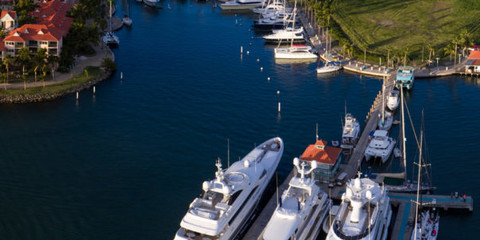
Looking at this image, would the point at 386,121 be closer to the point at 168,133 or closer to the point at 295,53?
the point at 168,133

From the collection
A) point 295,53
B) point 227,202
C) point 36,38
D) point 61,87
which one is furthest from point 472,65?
point 36,38

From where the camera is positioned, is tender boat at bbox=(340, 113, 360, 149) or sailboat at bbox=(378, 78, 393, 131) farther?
sailboat at bbox=(378, 78, 393, 131)

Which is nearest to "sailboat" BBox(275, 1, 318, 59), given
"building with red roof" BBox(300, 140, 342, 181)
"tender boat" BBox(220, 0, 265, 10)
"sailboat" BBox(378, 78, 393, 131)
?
"sailboat" BBox(378, 78, 393, 131)

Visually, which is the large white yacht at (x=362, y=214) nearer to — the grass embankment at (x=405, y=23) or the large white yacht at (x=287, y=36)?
the grass embankment at (x=405, y=23)

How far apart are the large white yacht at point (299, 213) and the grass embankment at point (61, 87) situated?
59.4 meters

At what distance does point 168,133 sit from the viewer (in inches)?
4031

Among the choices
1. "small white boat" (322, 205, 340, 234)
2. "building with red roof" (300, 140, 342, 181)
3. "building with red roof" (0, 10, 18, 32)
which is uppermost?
"building with red roof" (0, 10, 18, 32)

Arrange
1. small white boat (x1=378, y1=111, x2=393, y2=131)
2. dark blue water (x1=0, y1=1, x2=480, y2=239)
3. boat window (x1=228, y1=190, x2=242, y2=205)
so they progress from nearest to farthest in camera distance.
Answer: boat window (x1=228, y1=190, x2=242, y2=205) → dark blue water (x1=0, y1=1, x2=480, y2=239) → small white boat (x1=378, y1=111, x2=393, y2=131)

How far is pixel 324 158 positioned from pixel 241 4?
11812 cm

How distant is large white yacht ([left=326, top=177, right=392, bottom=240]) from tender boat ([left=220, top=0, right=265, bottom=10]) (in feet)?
417

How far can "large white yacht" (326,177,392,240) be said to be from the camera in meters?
65.3

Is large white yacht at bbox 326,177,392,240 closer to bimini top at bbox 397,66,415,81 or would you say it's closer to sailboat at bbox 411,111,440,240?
sailboat at bbox 411,111,440,240

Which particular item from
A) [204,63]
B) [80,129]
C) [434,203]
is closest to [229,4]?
[204,63]

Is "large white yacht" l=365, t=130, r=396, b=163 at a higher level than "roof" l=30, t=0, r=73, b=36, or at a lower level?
lower
